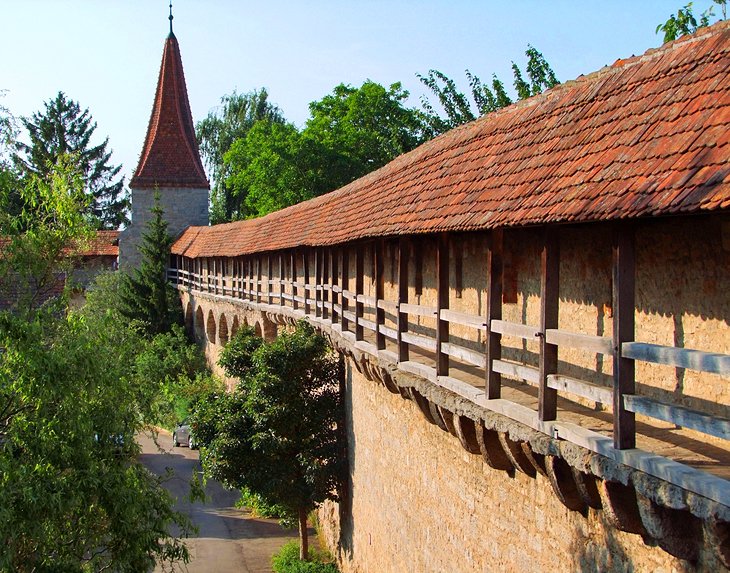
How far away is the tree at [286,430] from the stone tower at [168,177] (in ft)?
87.7

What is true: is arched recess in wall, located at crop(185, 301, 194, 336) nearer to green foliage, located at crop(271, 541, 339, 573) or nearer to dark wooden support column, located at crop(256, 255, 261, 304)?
dark wooden support column, located at crop(256, 255, 261, 304)

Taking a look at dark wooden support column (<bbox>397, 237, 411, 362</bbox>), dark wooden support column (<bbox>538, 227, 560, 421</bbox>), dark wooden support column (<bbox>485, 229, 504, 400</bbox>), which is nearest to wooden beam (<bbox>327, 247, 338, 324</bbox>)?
dark wooden support column (<bbox>397, 237, 411, 362</bbox>)

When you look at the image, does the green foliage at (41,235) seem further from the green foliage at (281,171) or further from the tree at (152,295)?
the green foliage at (281,171)

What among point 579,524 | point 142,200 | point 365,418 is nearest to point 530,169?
point 579,524

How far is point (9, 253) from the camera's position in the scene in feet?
33.4

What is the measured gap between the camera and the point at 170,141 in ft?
141

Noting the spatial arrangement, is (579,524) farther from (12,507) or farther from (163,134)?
(163,134)

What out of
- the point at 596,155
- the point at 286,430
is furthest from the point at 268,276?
the point at 596,155

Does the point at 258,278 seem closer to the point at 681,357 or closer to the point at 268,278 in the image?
the point at 268,278

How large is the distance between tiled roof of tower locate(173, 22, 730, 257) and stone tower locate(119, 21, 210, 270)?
3254 centimetres

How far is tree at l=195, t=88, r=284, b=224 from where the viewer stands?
55.8 meters

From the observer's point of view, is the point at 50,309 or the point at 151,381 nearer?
the point at 50,309

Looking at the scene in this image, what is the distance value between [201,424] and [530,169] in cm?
1061

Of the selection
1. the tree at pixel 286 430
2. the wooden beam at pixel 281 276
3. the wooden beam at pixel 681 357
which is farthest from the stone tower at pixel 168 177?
the wooden beam at pixel 681 357
